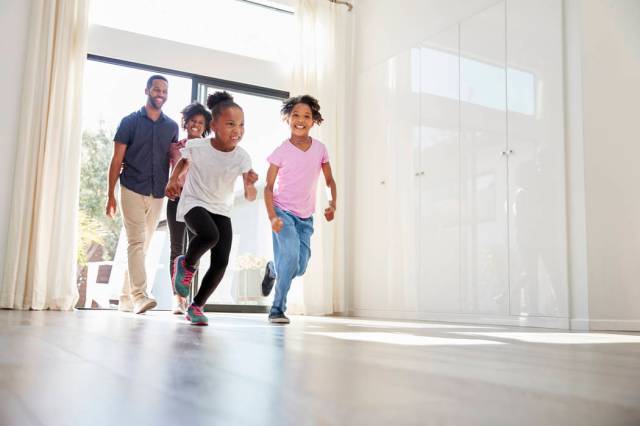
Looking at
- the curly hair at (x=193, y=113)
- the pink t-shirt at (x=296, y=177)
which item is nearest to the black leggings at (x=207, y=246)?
the pink t-shirt at (x=296, y=177)

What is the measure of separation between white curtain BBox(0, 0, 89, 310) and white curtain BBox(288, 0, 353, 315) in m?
1.82

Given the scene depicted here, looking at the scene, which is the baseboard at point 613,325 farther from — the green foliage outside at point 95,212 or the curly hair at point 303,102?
the green foliage outside at point 95,212

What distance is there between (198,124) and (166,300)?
6.26 feet

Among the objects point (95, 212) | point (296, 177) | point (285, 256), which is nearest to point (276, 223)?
point (285, 256)

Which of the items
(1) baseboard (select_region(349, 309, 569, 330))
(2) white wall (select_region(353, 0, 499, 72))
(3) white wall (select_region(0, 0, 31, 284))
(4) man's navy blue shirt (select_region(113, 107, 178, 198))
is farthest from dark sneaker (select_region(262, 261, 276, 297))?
(2) white wall (select_region(353, 0, 499, 72))

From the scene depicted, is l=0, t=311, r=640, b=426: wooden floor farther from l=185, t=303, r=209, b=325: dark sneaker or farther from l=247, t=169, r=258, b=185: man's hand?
l=247, t=169, r=258, b=185: man's hand

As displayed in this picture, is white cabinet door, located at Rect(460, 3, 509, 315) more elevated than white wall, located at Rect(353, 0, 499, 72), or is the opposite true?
white wall, located at Rect(353, 0, 499, 72)

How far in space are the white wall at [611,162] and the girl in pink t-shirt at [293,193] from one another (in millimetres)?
1477

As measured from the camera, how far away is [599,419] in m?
0.55

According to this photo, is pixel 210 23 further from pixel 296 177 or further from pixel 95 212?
pixel 296 177

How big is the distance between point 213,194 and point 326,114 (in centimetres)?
283

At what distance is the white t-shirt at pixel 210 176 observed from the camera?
2846 mm

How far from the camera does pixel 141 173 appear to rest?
12.7 ft

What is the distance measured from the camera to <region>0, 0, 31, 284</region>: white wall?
4402mm
